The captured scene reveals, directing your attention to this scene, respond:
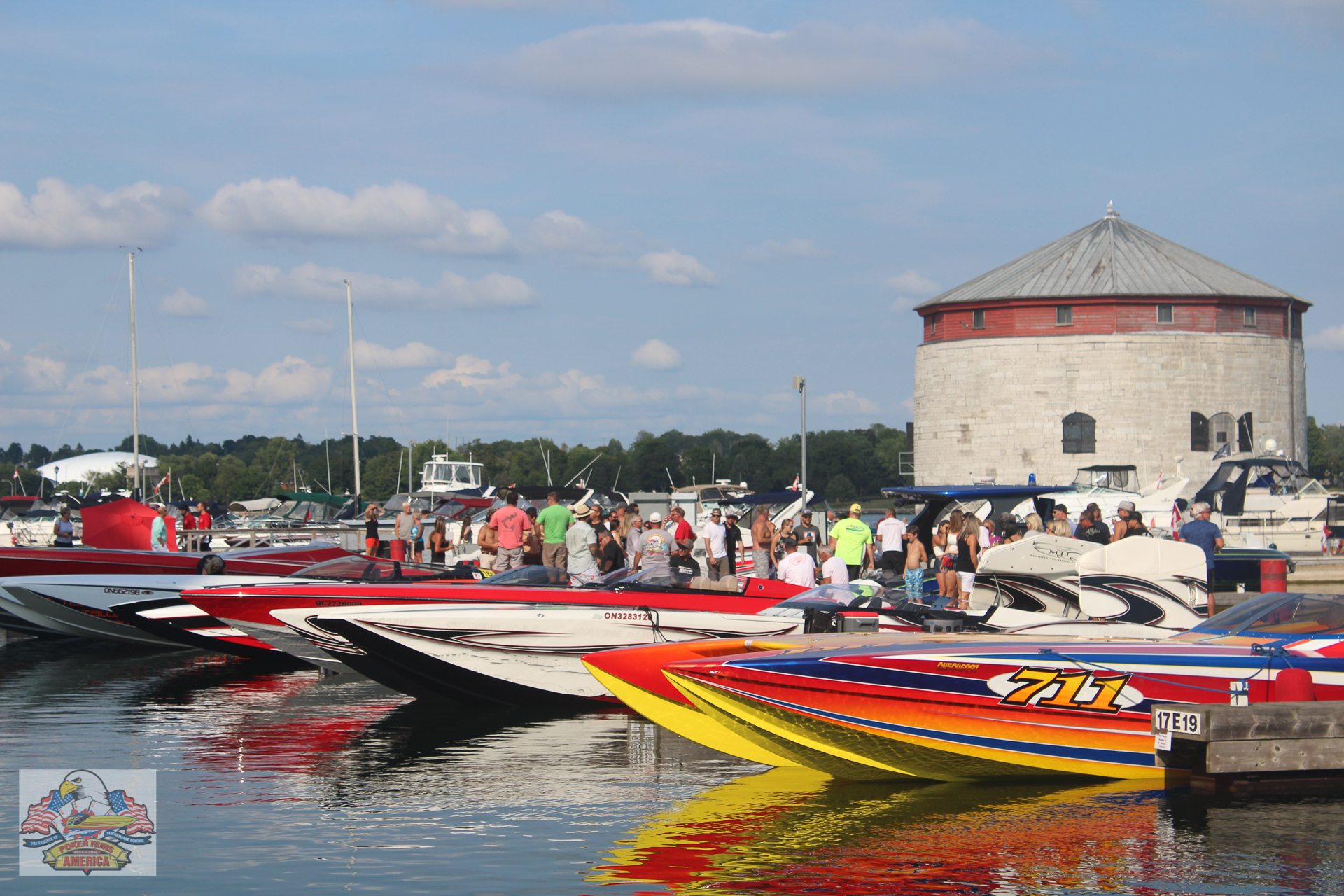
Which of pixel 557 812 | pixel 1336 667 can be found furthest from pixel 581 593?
pixel 1336 667

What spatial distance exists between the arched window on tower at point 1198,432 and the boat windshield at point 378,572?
139 feet

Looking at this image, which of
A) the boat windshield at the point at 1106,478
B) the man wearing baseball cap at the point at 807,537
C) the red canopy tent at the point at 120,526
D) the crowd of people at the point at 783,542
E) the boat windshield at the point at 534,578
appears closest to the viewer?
the boat windshield at the point at 534,578

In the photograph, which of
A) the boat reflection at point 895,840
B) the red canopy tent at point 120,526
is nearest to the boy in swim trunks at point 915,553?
the boat reflection at point 895,840

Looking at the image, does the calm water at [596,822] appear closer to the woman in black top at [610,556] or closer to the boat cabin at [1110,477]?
the woman in black top at [610,556]

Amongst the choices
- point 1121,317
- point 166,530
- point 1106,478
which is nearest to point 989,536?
point 166,530

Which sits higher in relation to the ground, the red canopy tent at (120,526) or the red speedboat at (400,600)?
the red canopy tent at (120,526)

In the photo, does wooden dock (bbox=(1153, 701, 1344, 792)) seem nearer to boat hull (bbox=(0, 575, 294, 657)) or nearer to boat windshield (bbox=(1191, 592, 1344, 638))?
boat windshield (bbox=(1191, 592, 1344, 638))

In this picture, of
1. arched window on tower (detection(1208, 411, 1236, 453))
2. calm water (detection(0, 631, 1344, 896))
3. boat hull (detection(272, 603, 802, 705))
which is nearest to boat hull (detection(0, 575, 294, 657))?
boat hull (detection(272, 603, 802, 705))

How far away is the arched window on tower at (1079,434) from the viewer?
5156 centimetres

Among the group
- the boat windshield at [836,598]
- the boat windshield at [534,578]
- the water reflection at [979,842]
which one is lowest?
the water reflection at [979,842]

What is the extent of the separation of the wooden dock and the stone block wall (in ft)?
142

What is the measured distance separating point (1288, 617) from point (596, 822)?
16.5ft

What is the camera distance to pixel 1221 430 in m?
51.8

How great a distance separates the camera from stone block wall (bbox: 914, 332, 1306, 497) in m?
51.1
